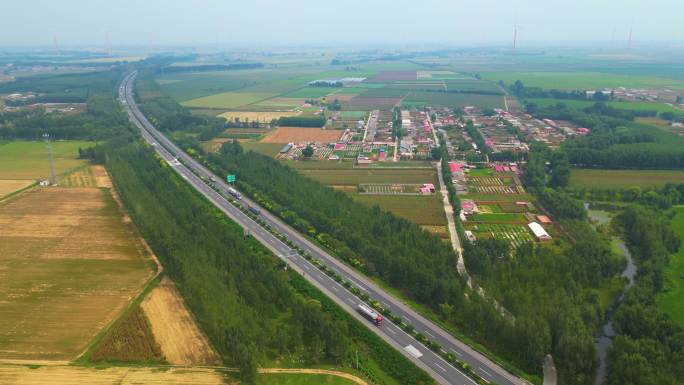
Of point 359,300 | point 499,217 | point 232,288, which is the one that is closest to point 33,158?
point 232,288

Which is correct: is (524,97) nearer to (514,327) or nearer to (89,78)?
(514,327)

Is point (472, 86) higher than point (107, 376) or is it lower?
higher

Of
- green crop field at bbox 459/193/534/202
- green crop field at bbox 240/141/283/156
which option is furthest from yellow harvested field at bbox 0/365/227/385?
green crop field at bbox 240/141/283/156

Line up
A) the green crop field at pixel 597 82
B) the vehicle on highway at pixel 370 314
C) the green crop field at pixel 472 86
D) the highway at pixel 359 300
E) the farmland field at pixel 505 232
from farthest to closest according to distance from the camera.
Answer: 1. the green crop field at pixel 597 82
2. the green crop field at pixel 472 86
3. the farmland field at pixel 505 232
4. the vehicle on highway at pixel 370 314
5. the highway at pixel 359 300

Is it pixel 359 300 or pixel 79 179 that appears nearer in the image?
pixel 359 300

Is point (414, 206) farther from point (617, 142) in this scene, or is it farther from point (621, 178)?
point (617, 142)

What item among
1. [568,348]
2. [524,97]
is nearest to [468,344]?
[568,348]

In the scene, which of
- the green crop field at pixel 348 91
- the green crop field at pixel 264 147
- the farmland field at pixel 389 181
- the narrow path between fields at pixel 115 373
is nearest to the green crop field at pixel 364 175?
the farmland field at pixel 389 181

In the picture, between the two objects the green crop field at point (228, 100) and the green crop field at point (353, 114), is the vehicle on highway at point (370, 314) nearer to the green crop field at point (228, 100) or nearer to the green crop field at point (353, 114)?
the green crop field at point (353, 114)

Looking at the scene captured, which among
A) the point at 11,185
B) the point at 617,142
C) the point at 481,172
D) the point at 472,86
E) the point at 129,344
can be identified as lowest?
the point at 129,344
